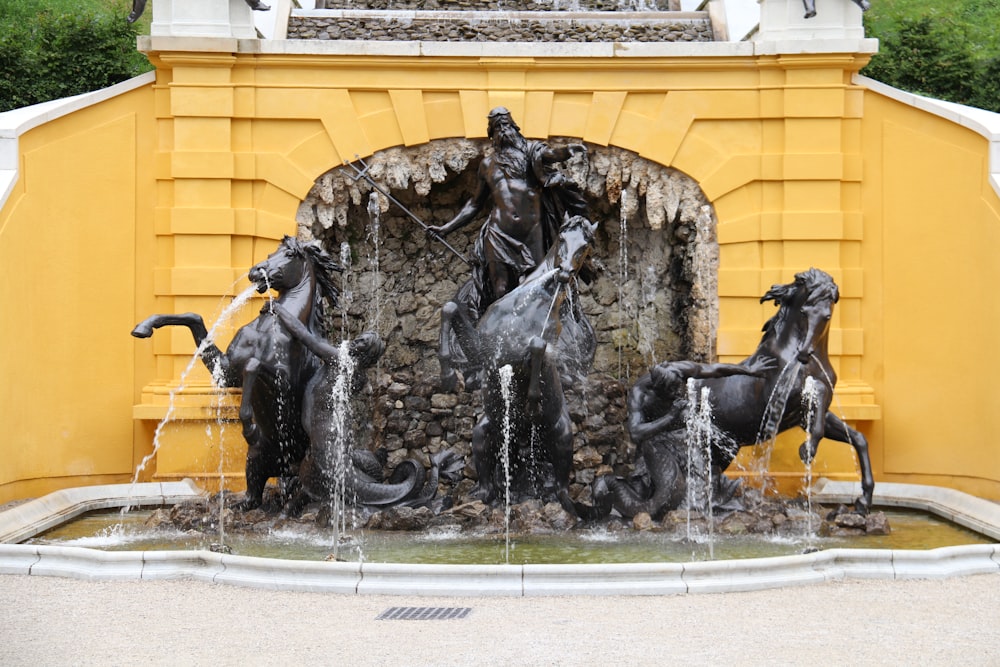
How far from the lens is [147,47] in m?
11.7

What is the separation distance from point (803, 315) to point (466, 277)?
4.18 meters

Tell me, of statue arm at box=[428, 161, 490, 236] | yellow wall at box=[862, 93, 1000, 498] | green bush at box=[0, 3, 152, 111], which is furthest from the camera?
green bush at box=[0, 3, 152, 111]

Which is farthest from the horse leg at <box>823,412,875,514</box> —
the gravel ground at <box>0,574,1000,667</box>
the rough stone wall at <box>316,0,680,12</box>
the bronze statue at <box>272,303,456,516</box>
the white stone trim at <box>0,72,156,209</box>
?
the white stone trim at <box>0,72,156,209</box>

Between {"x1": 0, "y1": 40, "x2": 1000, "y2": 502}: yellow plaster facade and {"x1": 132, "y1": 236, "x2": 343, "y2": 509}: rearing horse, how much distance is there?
1.90 m

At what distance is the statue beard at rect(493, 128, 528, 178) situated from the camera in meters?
10.4

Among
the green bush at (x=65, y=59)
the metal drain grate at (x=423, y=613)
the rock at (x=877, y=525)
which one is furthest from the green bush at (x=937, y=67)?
the metal drain grate at (x=423, y=613)

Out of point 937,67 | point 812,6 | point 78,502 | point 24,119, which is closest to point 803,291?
point 812,6

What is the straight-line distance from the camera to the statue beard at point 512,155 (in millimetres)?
10438

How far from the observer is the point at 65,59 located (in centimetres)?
1706

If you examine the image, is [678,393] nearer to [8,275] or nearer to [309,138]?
[309,138]

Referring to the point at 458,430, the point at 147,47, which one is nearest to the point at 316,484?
the point at 458,430

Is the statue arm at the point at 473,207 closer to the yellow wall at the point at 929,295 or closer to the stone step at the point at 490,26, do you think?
the stone step at the point at 490,26

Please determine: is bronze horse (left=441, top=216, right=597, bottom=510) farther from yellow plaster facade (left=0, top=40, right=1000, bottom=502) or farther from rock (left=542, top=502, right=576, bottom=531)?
yellow plaster facade (left=0, top=40, right=1000, bottom=502)

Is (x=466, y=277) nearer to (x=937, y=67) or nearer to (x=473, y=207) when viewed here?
(x=473, y=207)
